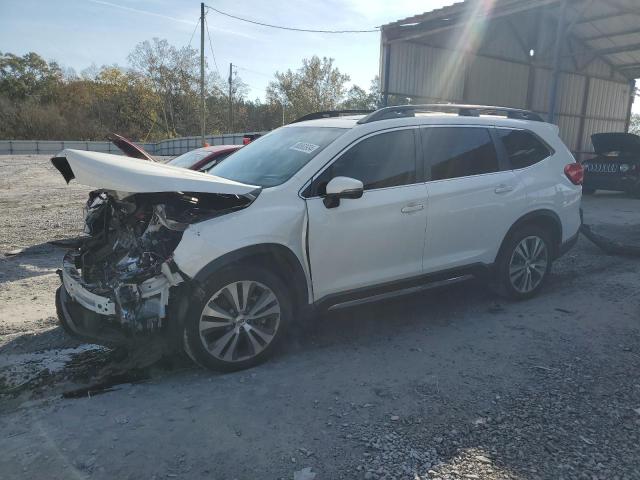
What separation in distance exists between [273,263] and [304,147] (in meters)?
1.08

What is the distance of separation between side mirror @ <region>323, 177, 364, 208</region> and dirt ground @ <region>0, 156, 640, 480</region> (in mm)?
1228

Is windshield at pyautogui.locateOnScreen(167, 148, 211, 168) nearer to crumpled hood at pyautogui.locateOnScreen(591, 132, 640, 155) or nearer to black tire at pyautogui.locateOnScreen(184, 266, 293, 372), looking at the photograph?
black tire at pyautogui.locateOnScreen(184, 266, 293, 372)

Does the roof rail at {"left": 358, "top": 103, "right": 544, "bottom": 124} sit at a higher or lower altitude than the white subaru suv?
higher

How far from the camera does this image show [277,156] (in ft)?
13.9

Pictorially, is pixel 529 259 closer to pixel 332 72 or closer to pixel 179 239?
pixel 179 239

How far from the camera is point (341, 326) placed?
4508 millimetres

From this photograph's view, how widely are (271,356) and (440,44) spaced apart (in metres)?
17.0

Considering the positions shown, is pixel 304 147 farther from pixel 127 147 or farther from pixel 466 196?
pixel 127 147

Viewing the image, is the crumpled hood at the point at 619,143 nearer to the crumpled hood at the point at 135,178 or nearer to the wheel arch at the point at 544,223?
the wheel arch at the point at 544,223

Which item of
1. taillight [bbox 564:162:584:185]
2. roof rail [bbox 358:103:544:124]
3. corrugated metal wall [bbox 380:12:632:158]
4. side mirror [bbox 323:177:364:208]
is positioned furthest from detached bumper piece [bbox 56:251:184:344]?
corrugated metal wall [bbox 380:12:632:158]

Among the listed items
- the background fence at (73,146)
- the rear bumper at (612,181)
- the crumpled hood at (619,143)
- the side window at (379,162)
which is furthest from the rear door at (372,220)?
the background fence at (73,146)

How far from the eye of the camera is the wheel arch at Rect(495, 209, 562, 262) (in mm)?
4887

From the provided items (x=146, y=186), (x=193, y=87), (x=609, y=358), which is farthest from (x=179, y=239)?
(x=193, y=87)

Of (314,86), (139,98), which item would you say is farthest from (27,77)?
(314,86)
